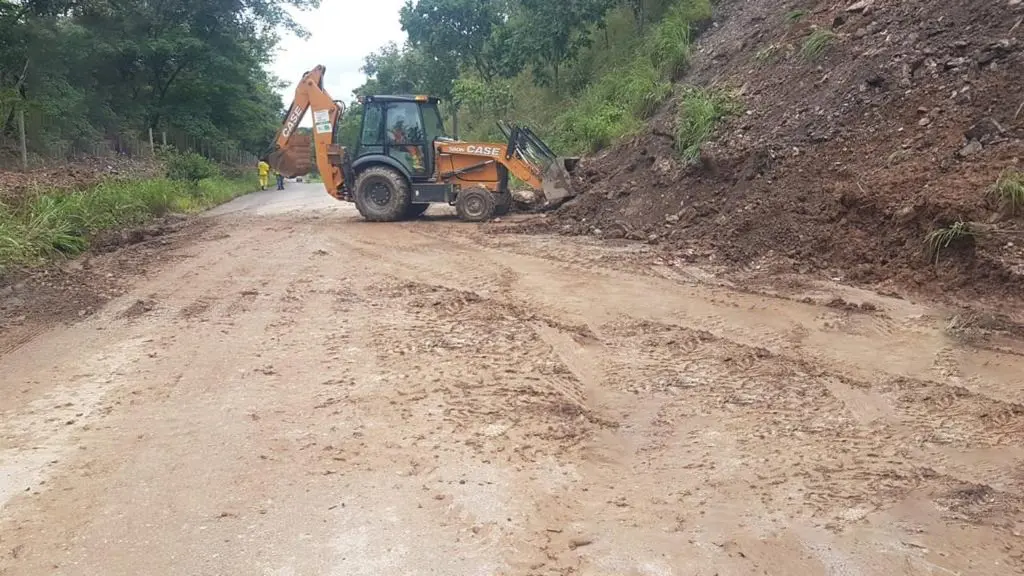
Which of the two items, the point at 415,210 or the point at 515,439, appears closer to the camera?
the point at 515,439

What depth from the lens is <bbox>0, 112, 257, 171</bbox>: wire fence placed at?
17.0 metres

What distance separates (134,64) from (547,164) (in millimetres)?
25160

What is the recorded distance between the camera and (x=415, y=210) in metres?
15.7

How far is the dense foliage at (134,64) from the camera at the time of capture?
2161 centimetres

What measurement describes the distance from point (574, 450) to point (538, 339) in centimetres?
212

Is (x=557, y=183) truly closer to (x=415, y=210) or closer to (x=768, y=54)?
(x=415, y=210)

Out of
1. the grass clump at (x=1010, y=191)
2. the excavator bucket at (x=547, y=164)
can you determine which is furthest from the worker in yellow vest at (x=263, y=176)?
the grass clump at (x=1010, y=191)

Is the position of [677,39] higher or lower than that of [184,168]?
higher

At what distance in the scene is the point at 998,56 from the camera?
29.3 feet

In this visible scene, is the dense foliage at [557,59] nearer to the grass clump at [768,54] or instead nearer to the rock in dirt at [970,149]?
the grass clump at [768,54]

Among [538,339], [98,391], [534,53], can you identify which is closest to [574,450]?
[538,339]

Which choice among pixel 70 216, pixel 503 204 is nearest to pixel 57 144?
pixel 70 216

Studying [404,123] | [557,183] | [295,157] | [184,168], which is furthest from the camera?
[184,168]

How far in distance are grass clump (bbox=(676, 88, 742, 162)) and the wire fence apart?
1358 cm
